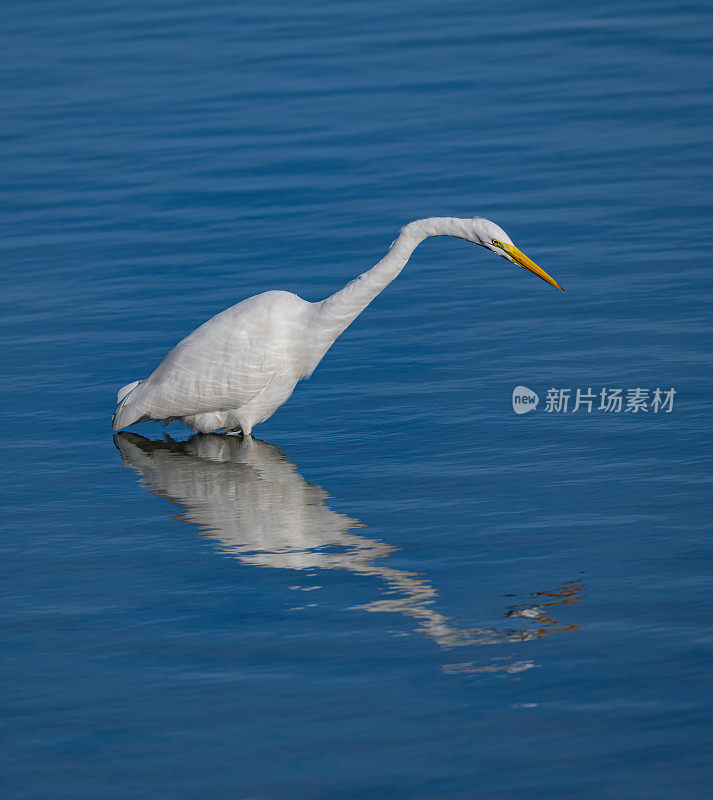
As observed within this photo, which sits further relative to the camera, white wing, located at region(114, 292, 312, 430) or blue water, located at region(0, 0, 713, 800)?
white wing, located at region(114, 292, 312, 430)

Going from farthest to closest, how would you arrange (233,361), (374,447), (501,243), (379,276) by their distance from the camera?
(233,361) < (379,276) < (374,447) < (501,243)

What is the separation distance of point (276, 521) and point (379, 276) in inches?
81.3

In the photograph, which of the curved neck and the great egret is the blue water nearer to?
the great egret

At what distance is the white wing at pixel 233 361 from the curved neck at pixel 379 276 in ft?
0.71

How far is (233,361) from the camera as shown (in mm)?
9664

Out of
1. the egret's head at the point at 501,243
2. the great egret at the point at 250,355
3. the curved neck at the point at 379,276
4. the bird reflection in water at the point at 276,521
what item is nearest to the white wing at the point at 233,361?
the great egret at the point at 250,355

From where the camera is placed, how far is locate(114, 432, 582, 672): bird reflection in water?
6.91 meters

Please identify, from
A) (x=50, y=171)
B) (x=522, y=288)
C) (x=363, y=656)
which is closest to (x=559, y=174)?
(x=522, y=288)

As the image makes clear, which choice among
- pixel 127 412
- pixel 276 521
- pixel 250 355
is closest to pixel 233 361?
pixel 250 355

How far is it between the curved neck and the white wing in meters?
0.22

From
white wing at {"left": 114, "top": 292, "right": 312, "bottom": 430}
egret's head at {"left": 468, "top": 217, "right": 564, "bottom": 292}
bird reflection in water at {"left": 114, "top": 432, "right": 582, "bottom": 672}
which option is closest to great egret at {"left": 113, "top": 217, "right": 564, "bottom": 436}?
white wing at {"left": 114, "top": 292, "right": 312, "bottom": 430}

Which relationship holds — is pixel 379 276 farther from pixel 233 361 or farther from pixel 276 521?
pixel 276 521

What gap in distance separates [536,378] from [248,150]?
6.91 meters

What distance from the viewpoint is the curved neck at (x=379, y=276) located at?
9.24 meters
